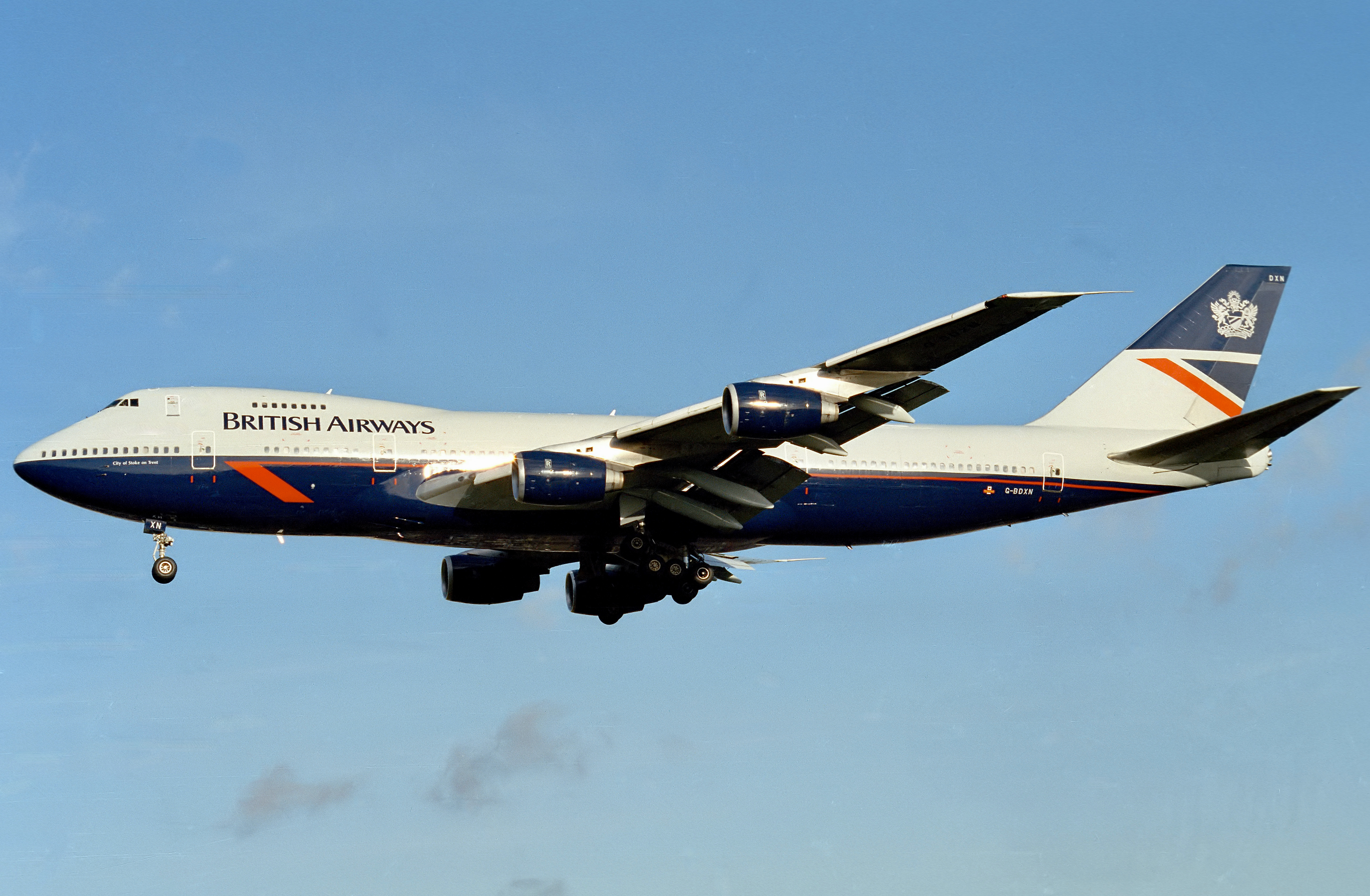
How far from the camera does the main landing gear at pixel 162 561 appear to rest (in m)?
35.4

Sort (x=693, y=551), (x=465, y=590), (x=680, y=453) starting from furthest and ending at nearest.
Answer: (x=465, y=590), (x=693, y=551), (x=680, y=453)

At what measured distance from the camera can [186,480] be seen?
114 feet

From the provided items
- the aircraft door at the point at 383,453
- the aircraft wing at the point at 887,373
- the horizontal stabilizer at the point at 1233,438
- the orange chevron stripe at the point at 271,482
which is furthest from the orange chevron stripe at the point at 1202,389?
the orange chevron stripe at the point at 271,482

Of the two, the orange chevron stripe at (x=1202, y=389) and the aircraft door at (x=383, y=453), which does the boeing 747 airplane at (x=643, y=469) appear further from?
the orange chevron stripe at (x=1202, y=389)

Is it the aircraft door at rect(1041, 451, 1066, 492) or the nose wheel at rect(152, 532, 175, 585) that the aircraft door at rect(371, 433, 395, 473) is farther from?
the aircraft door at rect(1041, 451, 1066, 492)

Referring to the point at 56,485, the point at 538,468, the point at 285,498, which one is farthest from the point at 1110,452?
the point at 56,485

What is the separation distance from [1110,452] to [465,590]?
1695 centimetres

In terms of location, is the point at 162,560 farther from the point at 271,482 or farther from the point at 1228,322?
the point at 1228,322

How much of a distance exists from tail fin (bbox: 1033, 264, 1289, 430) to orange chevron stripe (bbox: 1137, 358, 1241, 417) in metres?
0.02

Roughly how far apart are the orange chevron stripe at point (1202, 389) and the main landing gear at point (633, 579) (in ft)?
45.4

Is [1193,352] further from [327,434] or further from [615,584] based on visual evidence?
[327,434]

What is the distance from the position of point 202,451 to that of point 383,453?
3921mm

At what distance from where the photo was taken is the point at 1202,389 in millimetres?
42469

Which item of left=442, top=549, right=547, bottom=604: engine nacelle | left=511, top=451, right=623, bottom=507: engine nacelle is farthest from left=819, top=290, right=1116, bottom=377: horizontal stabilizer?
left=442, top=549, right=547, bottom=604: engine nacelle
